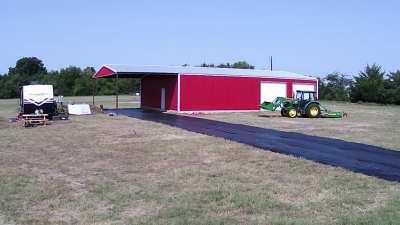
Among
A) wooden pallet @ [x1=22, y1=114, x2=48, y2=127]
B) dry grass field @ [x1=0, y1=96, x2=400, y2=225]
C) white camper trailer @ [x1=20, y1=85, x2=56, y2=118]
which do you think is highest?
white camper trailer @ [x1=20, y1=85, x2=56, y2=118]

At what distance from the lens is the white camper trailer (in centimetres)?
2762

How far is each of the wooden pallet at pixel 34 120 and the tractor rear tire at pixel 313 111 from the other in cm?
1480

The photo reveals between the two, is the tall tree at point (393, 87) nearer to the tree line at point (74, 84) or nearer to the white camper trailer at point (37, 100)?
the white camper trailer at point (37, 100)

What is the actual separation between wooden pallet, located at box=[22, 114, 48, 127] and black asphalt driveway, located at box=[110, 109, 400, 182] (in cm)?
780

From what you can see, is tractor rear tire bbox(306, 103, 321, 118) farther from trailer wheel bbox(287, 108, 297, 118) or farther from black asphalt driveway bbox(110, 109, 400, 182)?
black asphalt driveway bbox(110, 109, 400, 182)

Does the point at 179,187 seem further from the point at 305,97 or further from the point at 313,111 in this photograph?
the point at 305,97

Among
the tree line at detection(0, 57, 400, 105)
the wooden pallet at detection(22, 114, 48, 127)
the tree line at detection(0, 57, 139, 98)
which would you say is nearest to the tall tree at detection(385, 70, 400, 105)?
the tree line at detection(0, 57, 400, 105)

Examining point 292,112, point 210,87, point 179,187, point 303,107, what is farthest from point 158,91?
point 179,187

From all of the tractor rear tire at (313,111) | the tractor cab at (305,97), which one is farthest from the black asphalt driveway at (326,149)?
the tractor cab at (305,97)

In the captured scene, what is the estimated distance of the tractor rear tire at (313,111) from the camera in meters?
30.5

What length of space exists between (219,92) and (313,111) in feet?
27.7

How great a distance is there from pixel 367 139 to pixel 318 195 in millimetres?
9838

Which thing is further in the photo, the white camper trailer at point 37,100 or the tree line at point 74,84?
the tree line at point 74,84

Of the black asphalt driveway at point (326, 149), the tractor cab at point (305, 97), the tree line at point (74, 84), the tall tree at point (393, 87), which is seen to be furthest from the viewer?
the tree line at point (74, 84)
